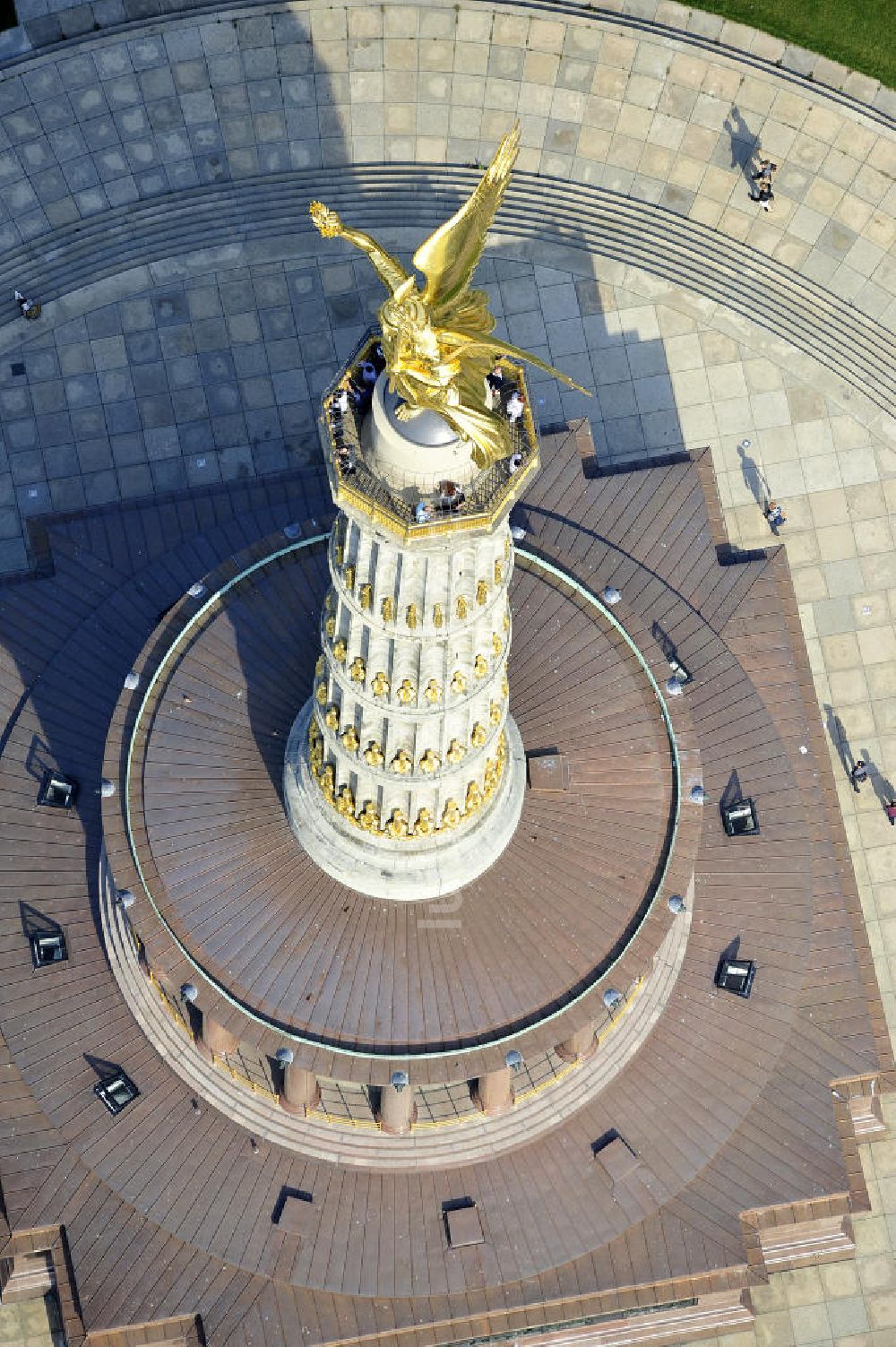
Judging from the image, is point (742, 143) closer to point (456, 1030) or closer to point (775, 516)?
point (775, 516)

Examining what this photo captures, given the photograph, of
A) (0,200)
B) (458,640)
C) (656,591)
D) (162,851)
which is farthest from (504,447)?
(0,200)

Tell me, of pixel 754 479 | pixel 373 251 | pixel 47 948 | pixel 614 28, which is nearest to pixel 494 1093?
pixel 47 948

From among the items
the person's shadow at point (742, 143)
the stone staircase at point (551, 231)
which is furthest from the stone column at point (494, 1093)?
the person's shadow at point (742, 143)

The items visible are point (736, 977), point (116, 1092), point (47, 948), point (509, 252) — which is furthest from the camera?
point (509, 252)

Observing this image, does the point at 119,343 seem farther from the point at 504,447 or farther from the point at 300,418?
the point at 504,447

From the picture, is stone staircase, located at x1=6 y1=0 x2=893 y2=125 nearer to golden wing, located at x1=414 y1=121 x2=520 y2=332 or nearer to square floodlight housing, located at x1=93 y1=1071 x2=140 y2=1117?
square floodlight housing, located at x1=93 y1=1071 x2=140 y2=1117

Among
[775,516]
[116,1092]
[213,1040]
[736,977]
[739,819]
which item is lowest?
[116,1092]
